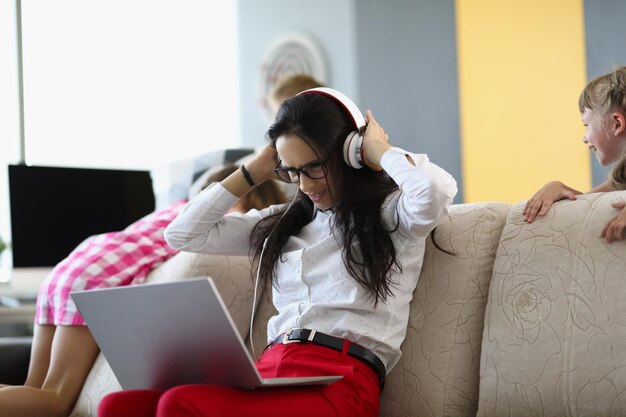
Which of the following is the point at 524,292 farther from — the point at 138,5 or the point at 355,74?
the point at 138,5

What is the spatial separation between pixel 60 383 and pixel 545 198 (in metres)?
1.30

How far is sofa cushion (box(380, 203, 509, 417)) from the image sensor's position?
65.8 inches

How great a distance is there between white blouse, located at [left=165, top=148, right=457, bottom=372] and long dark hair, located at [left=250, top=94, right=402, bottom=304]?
1.1 inches

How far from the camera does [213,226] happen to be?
79.7 inches

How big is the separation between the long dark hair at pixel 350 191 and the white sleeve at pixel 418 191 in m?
0.07

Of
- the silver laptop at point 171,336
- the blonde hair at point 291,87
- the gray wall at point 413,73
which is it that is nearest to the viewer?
the silver laptop at point 171,336

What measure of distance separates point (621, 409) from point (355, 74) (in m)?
3.18

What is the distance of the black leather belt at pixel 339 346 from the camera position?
64.4 inches

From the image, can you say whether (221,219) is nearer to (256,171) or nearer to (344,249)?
(256,171)

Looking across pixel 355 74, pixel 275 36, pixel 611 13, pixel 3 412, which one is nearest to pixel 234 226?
pixel 3 412

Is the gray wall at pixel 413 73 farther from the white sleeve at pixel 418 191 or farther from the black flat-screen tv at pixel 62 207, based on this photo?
the white sleeve at pixel 418 191

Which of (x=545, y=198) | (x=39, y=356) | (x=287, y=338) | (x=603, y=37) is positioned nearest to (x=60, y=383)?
(x=39, y=356)

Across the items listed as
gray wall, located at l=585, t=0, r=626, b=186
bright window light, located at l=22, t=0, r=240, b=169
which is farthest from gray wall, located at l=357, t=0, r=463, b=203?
bright window light, located at l=22, t=0, r=240, b=169

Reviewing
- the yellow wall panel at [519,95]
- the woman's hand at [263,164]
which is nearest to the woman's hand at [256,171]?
the woman's hand at [263,164]
